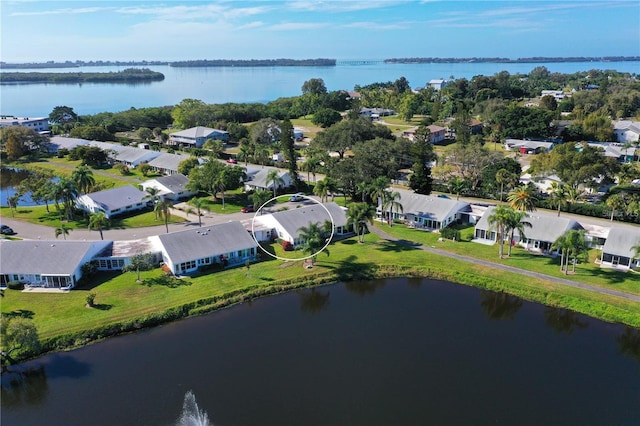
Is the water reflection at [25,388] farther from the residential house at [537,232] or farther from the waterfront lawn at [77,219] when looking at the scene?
the residential house at [537,232]

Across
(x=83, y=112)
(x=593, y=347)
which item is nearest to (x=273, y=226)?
(x=593, y=347)

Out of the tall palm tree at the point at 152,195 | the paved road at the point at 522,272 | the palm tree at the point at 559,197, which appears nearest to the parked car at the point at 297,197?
the paved road at the point at 522,272

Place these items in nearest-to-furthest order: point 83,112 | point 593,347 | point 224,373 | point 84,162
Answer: point 224,373
point 593,347
point 84,162
point 83,112

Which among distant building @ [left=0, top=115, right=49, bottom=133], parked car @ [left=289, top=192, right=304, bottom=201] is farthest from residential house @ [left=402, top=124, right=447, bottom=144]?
distant building @ [left=0, top=115, right=49, bottom=133]

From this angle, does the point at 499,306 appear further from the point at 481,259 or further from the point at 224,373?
the point at 224,373

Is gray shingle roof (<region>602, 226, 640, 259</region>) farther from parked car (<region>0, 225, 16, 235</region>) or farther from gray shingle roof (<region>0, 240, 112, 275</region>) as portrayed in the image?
parked car (<region>0, 225, 16, 235</region>)

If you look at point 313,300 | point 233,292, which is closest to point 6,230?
point 233,292

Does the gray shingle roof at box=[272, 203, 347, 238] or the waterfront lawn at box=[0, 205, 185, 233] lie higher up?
the gray shingle roof at box=[272, 203, 347, 238]
